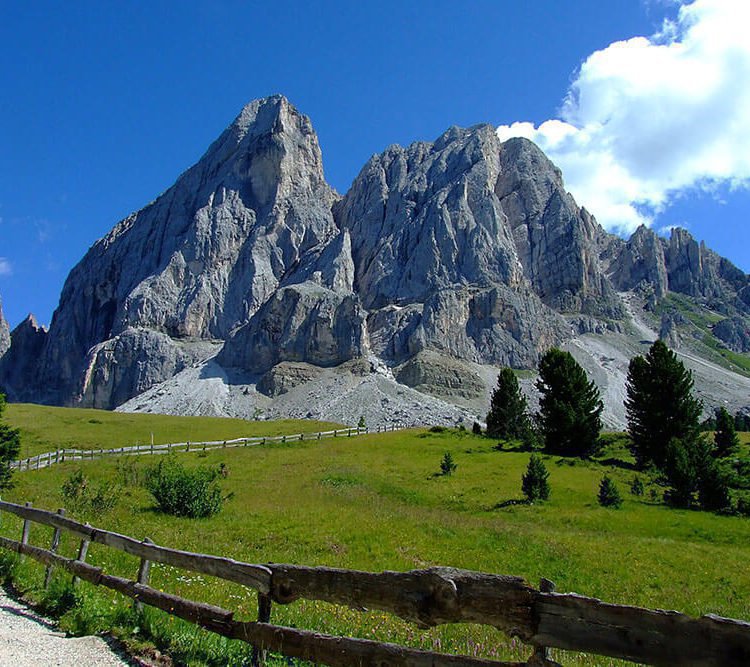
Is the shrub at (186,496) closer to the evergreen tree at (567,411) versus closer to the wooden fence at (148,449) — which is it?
the wooden fence at (148,449)

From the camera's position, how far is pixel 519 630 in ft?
16.5

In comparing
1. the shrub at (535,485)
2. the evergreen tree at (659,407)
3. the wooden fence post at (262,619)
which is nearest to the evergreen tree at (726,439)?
the evergreen tree at (659,407)

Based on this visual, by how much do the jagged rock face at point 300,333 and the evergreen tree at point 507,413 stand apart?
102745 mm

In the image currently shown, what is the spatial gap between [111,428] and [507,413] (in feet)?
164

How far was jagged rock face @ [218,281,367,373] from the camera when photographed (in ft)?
557

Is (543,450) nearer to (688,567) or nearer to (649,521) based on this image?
(649,521)

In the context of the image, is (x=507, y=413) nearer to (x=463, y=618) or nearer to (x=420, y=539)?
(x=420, y=539)

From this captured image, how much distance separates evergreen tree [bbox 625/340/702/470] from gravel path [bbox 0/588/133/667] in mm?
46939

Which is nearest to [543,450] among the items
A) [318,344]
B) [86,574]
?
[86,574]

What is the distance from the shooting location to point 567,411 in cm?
5253

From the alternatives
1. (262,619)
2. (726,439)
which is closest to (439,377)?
(726,439)

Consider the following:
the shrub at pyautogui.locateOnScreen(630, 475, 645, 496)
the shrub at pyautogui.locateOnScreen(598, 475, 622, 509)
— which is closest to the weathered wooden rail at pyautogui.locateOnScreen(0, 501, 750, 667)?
the shrub at pyautogui.locateOnScreen(598, 475, 622, 509)

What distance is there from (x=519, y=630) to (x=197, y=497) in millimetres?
20972

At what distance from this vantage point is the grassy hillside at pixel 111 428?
58363 millimetres
